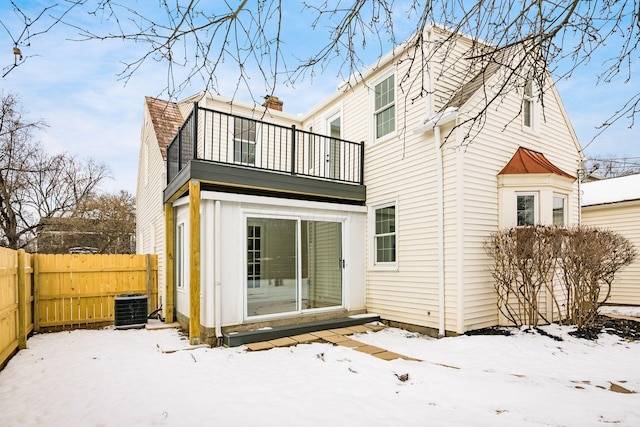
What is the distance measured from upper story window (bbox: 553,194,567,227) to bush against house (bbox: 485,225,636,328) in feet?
2.84

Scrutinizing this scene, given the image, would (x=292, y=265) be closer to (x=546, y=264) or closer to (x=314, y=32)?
(x=546, y=264)

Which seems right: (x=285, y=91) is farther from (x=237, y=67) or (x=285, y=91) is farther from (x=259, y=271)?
(x=259, y=271)

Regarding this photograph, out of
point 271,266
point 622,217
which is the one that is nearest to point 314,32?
point 271,266

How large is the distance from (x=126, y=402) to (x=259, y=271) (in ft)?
10.7

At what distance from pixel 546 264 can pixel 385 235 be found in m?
2.93

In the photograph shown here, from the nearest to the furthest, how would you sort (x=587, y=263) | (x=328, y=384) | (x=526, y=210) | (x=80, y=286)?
(x=328, y=384)
(x=587, y=263)
(x=526, y=210)
(x=80, y=286)

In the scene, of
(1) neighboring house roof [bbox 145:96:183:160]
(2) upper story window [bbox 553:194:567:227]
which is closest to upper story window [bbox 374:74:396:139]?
(2) upper story window [bbox 553:194:567:227]

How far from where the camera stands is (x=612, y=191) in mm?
10883

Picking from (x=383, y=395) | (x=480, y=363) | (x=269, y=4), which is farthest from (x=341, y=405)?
(x=269, y=4)

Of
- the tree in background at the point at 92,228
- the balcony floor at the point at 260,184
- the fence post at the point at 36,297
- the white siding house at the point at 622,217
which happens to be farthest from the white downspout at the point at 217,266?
the tree in background at the point at 92,228

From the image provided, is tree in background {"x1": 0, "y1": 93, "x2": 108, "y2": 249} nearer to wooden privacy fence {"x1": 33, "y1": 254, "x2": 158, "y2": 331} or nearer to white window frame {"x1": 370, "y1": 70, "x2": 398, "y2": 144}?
wooden privacy fence {"x1": 33, "y1": 254, "x2": 158, "y2": 331}

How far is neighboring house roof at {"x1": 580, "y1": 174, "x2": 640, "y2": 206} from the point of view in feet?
33.3

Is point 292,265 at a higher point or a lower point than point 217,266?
lower

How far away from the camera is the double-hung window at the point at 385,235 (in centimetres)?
745
